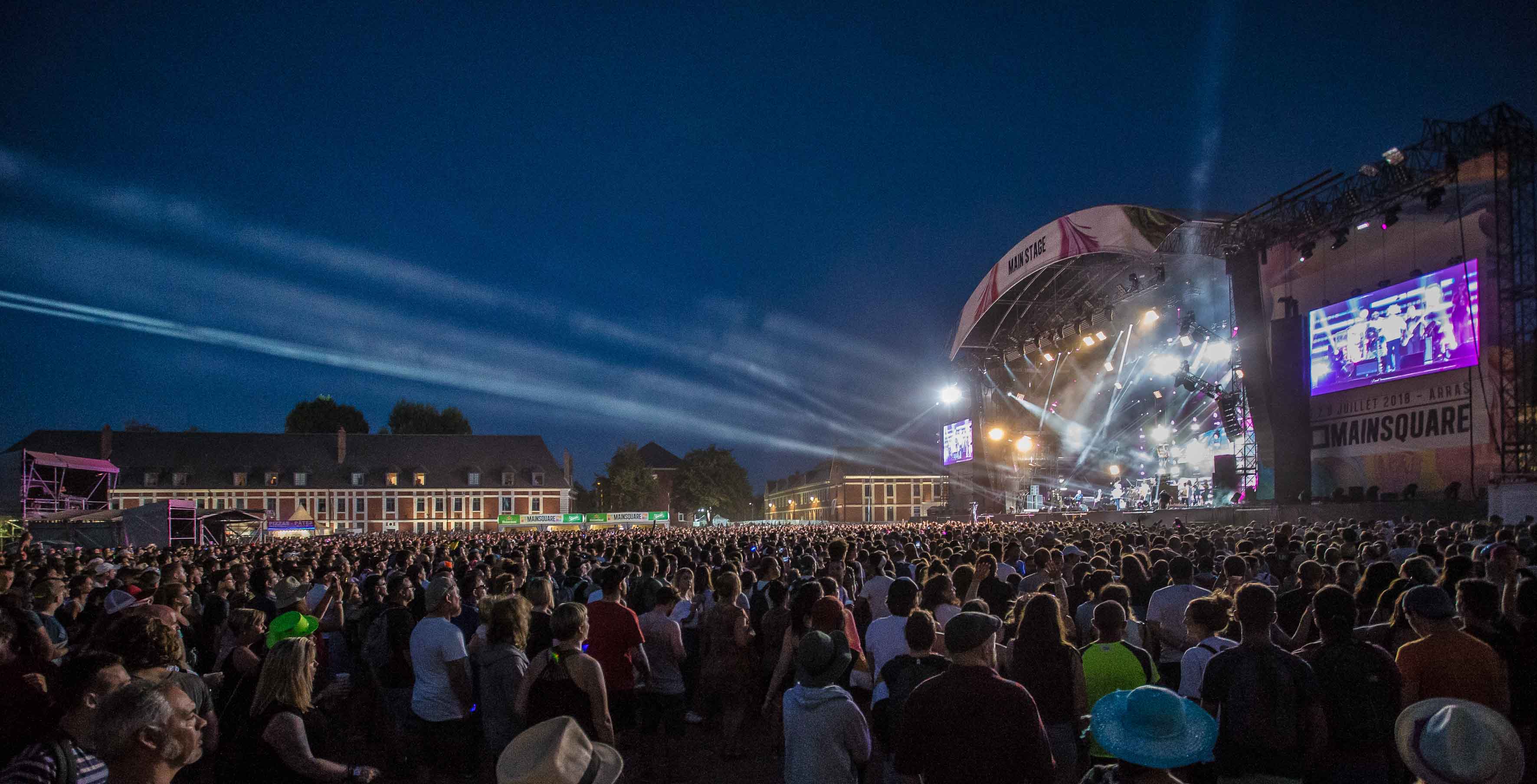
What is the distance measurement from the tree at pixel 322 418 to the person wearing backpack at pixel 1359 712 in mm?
88379

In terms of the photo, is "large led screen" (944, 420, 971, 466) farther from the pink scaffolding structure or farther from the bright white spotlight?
the pink scaffolding structure

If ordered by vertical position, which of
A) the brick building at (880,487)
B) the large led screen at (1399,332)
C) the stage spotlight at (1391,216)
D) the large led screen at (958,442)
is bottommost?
the brick building at (880,487)

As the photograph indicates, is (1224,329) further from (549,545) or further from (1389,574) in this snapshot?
(1389,574)

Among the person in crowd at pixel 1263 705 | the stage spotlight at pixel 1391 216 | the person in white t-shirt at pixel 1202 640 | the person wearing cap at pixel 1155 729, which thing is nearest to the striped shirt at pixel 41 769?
the person wearing cap at pixel 1155 729

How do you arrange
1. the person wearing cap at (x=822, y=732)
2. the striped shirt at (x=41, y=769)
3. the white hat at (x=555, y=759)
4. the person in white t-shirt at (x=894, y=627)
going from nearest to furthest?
the white hat at (x=555, y=759) → the striped shirt at (x=41, y=769) → the person wearing cap at (x=822, y=732) → the person in white t-shirt at (x=894, y=627)

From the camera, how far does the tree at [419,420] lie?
288 ft

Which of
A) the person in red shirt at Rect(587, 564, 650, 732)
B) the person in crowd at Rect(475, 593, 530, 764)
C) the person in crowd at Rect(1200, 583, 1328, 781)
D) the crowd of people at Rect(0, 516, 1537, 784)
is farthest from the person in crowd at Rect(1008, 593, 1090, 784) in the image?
the person in crowd at Rect(475, 593, 530, 764)

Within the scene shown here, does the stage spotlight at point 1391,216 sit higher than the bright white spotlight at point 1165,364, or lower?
higher

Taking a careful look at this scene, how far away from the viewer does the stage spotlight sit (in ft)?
74.4

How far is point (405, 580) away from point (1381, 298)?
26.5 metres

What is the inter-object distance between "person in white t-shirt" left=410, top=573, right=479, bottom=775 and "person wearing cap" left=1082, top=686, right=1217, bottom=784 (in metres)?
4.31

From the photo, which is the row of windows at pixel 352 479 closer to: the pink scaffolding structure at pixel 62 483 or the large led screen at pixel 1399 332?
the pink scaffolding structure at pixel 62 483

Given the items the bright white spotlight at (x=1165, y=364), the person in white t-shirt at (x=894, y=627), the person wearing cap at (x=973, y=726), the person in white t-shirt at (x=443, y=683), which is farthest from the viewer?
the bright white spotlight at (x=1165, y=364)

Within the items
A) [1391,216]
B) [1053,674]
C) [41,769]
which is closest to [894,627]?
[1053,674]
